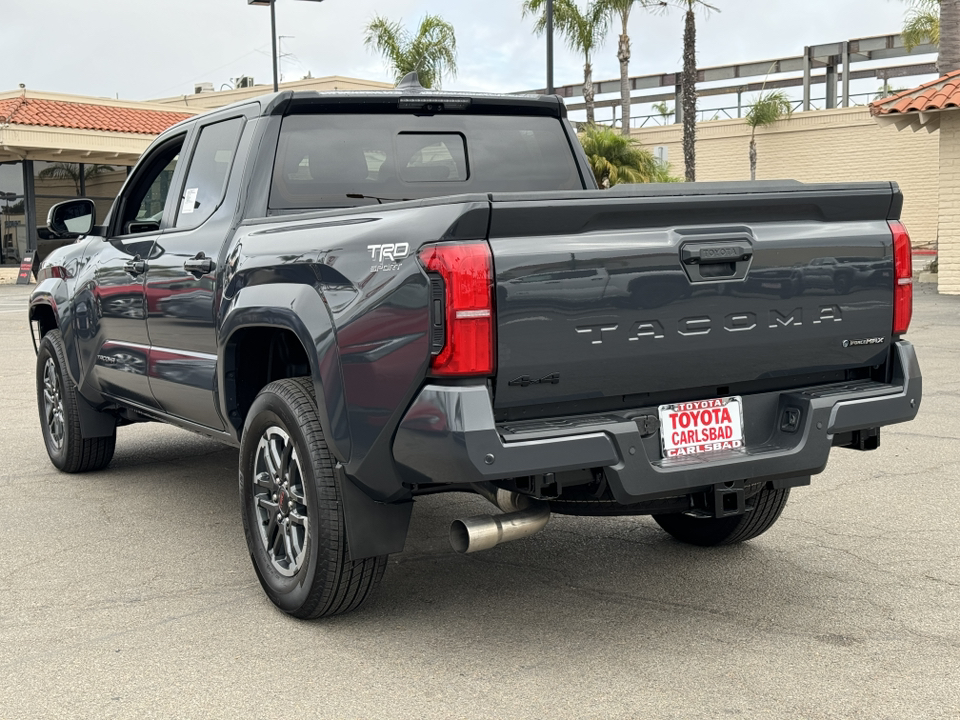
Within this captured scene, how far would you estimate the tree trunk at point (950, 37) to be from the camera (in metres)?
23.6

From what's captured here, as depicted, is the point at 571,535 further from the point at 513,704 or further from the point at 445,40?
the point at 445,40

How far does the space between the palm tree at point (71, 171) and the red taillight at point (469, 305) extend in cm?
3474

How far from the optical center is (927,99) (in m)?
19.3

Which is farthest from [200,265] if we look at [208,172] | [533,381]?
[533,381]

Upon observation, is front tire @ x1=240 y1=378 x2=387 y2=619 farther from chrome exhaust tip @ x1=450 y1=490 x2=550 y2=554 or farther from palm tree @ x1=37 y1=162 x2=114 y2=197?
palm tree @ x1=37 y1=162 x2=114 y2=197

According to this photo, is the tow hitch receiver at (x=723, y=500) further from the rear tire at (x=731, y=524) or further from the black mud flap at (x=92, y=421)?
the black mud flap at (x=92, y=421)

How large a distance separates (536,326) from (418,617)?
4.61ft

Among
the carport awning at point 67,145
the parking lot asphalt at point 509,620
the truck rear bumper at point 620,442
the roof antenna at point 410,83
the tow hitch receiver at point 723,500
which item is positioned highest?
the carport awning at point 67,145

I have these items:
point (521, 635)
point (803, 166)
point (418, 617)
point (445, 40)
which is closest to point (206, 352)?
point (418, 617)

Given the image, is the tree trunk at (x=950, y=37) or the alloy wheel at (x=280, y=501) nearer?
the alloy wheel at (x=280, y=501)

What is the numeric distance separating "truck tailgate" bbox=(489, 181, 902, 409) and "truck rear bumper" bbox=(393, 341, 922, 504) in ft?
0.34

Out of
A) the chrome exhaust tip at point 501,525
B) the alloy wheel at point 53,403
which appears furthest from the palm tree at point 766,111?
the chrome exhaust tip at point 501,525

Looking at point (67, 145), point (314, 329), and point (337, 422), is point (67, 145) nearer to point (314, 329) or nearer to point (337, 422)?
point (314, 329)

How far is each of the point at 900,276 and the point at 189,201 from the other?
323 centimetres
